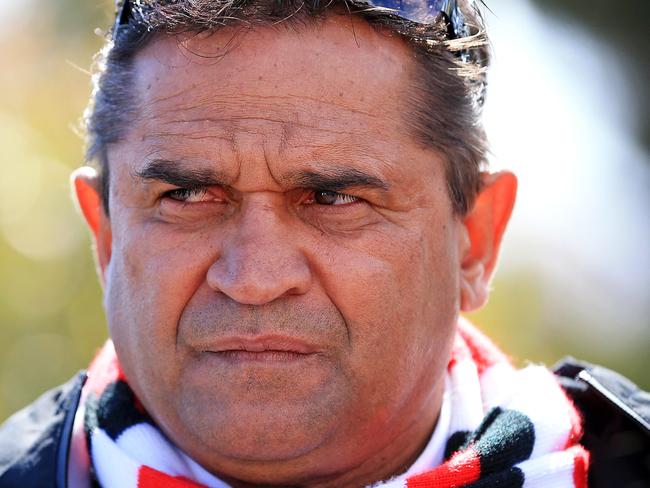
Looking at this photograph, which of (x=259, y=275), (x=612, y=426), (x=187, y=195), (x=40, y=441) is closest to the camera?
(x=259, y=275)

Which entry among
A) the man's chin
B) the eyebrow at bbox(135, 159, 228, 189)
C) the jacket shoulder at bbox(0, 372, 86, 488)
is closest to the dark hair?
the eyebrow at bbox(135, 159, 228, 189)

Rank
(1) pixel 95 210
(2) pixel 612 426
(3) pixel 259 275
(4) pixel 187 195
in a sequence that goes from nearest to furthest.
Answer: (3) pixel 259 275, (4) pixel 187 195, (2) pixel 612 426, (1) pixel 95 210

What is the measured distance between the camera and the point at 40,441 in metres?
2.68

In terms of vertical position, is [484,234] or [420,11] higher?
[420,11]

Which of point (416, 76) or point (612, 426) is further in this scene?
point (612, 426)

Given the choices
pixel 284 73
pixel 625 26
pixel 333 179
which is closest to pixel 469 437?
pixel 333 179

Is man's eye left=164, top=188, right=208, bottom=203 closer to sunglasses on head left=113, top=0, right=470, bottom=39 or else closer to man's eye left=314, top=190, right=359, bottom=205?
man's eye left=314, top=190, right=359, bottom=205

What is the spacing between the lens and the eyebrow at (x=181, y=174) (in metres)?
2.40

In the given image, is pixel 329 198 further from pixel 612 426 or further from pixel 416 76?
pixel 612 426

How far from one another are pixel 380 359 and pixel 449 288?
0.35 meters

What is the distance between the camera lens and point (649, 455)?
2711mm

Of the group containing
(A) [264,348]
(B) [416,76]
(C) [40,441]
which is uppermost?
(B) [416,76]

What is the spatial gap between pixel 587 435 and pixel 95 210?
5.65 ft

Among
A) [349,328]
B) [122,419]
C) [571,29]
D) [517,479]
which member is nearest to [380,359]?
[349,328]
